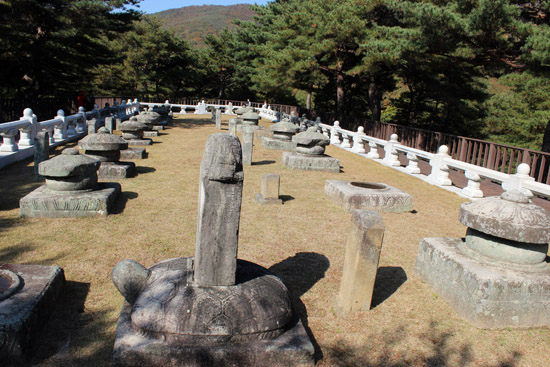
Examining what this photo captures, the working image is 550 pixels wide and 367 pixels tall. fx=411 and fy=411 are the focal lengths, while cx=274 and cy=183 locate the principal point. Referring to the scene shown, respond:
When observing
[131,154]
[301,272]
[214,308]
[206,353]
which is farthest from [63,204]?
[131,154]

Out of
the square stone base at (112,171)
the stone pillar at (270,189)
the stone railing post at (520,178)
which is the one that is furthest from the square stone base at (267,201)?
the stone railing post at (520,178)

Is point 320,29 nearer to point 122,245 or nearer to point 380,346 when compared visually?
point 122,245

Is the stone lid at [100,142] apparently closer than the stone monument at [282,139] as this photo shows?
Yes

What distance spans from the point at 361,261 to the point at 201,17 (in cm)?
16254

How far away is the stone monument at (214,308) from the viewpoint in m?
3.04

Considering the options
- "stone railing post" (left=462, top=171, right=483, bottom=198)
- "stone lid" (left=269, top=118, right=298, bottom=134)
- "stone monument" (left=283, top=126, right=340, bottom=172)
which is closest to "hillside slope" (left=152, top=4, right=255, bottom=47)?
"stone lid" (left=269, top=118, right=298, bottom=134)

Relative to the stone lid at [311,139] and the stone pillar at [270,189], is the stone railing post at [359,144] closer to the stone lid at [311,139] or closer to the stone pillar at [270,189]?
the stone lid at [311,139]

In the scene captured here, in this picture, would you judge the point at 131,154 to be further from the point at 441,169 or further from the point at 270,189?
the point at 441,169

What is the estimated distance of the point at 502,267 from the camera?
4199mm

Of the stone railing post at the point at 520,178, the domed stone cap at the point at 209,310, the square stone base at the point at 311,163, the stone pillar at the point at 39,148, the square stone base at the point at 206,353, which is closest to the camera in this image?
the square stone base at the point at 206,353

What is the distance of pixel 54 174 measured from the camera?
632cm

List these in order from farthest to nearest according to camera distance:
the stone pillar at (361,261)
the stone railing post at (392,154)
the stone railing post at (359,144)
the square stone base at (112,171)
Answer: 1. the stone railing post at (359,144)
2. the stone railing post at (392,154)
3. the square stone base at (112,171)
4. the stone pillar at (361,261)

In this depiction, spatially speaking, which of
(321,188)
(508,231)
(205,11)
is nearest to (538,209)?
(508,231)

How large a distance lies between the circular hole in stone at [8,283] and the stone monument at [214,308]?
836 mm
